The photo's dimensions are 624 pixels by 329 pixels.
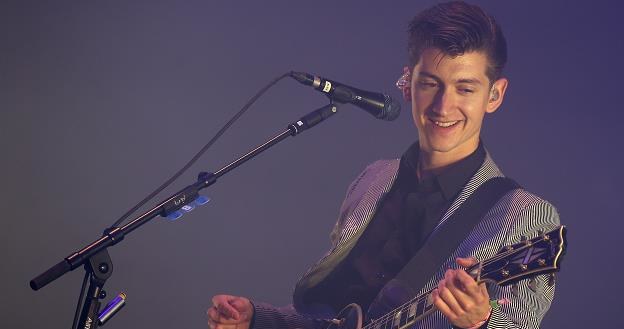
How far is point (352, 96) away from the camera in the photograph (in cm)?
265

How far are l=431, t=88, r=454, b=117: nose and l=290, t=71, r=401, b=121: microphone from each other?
20 centimetres

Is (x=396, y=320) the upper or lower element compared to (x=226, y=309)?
lower

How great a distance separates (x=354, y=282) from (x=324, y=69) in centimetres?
157

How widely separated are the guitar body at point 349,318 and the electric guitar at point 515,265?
0.71ft

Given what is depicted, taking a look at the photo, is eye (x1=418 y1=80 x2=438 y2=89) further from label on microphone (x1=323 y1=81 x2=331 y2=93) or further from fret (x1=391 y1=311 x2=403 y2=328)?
fret (x1=391 y1=311 x2=403 y2=328)

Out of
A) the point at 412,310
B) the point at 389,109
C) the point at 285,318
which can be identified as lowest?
the point at 285,318

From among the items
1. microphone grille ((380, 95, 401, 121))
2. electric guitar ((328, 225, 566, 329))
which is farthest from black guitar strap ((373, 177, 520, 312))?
microphone grille ((380, 95, 401, 121))

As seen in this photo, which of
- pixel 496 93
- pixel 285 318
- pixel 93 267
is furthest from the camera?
pixel 285 318

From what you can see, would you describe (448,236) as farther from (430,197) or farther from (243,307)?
(243,307)

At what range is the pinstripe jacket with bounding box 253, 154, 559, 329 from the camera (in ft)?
7.47

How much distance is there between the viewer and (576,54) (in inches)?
139

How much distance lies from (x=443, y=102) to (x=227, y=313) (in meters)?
1.16

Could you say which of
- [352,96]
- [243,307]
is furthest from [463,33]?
[243,307]

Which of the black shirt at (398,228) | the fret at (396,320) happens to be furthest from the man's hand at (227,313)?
the fret at (396,320)
